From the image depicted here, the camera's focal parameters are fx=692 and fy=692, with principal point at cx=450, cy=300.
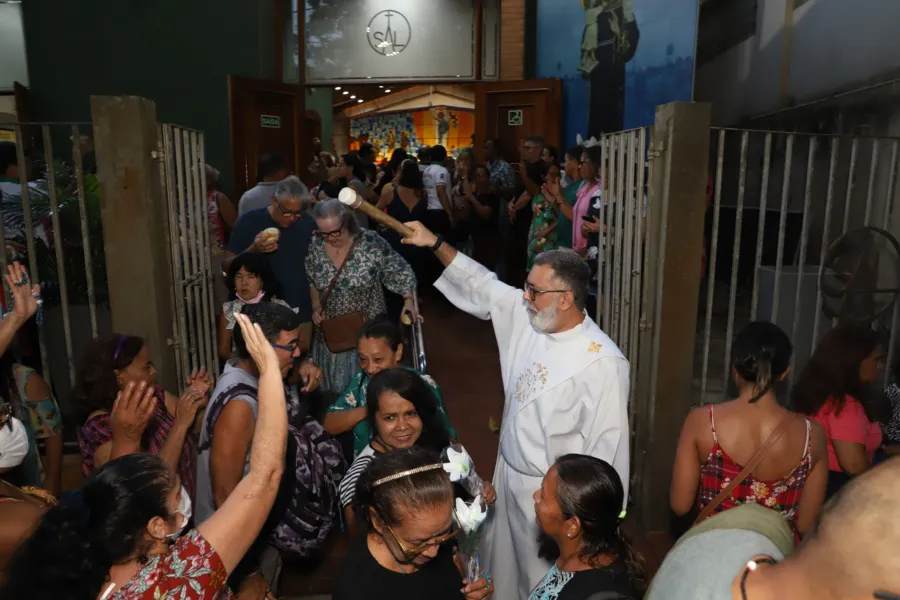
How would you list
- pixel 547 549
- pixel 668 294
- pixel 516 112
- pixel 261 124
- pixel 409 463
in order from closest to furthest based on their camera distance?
pixel 409 463 < pixel 547 549 < pixel 668 294 < pixel 261 124 < pixel 516 112

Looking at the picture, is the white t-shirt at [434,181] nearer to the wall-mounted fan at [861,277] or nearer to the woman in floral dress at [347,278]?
the woman in floral dress at [347,278]

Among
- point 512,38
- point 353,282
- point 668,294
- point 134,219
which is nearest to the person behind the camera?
point 134,219

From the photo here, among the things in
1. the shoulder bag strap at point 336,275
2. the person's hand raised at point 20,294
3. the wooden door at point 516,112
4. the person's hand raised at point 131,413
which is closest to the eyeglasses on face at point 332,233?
the shoulder bag strap at point 336,275

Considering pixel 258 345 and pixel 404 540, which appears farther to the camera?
pixel 404 540

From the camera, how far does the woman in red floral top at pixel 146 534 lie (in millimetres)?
1489

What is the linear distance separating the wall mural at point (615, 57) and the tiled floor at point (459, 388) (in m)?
2.79

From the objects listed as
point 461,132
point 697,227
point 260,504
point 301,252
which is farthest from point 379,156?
point 260,504

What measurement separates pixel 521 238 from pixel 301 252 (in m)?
3.79

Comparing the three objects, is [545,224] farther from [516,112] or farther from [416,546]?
[416,546]

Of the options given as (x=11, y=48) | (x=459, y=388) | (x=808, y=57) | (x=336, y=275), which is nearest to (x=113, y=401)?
(x=336, y=275)

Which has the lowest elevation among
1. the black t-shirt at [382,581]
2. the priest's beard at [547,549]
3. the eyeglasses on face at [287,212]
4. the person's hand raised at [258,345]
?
the priest's beard at [547,549]

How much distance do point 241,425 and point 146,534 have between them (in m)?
0.79

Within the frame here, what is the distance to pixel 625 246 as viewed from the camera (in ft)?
11.7

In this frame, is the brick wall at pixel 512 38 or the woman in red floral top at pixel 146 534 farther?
the brick wall at pixel 512 38
